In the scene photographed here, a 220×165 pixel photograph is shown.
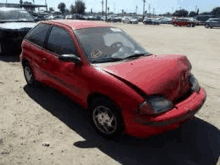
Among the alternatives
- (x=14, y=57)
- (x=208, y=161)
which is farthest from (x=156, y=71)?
(x=14, y=57)

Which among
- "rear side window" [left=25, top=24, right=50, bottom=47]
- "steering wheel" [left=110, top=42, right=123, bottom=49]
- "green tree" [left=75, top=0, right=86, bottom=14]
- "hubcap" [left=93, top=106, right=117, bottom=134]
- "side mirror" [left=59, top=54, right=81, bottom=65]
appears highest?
"green tree" [left=75, top=0, right=86, bottom=14]

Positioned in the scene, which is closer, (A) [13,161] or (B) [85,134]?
(A) [13,161]

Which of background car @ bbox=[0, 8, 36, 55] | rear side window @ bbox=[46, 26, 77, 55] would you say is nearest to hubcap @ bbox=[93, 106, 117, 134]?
rear side window @ bbox=[46, 26, 77, 55]

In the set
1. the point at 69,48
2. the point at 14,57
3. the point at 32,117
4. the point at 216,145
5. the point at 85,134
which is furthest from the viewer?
the point at 14,57

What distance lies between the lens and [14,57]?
27.5ft

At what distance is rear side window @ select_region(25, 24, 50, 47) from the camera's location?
4230mm

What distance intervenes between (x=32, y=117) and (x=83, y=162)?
5.00ft

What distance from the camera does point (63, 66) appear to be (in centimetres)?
351

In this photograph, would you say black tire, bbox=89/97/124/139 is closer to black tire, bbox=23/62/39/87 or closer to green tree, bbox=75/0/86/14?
black tire, bbox=23/62/39/87

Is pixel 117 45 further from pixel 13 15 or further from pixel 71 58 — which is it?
pixel 13 15

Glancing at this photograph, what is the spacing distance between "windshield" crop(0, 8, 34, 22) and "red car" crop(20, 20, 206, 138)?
225 inches

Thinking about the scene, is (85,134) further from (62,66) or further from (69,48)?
(69,48)

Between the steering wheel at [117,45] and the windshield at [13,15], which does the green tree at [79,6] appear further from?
the steering wheel at [117,45]

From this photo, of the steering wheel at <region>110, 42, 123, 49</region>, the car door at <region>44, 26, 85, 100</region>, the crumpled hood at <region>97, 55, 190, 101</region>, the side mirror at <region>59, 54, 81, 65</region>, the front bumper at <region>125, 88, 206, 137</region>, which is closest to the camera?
the front bumper at <region>125, 88, 206, 137</region>
